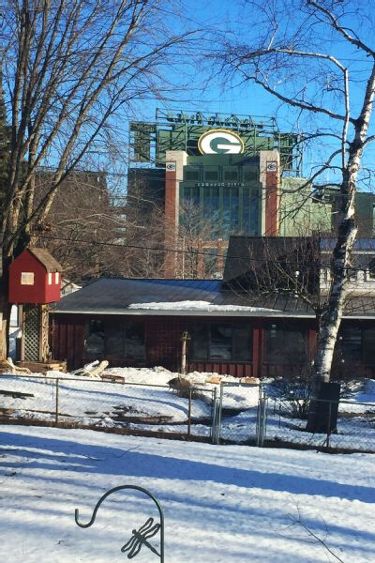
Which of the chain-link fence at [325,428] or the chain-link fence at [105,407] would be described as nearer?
the chain-link fence at [325,428]

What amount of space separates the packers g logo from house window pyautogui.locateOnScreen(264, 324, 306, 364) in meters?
63.7

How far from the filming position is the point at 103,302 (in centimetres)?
2423

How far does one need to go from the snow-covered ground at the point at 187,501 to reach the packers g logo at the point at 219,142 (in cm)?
7654

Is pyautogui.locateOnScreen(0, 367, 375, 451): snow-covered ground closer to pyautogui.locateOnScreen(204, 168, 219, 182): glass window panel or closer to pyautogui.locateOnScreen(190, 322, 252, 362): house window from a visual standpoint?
pyautogui.locateOnScreen(190, 322, 252, 362): house window

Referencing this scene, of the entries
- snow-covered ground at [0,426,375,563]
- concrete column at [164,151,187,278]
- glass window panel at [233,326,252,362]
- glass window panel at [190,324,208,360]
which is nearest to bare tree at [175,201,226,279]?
concrete column at [164,151,187,278]

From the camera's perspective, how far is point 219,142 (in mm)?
85125

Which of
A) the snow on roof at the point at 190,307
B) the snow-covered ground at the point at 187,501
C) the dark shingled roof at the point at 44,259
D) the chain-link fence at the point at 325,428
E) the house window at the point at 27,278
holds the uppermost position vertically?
the dark shingled roof at the point at 44,259

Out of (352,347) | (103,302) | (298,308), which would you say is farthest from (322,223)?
(103,302)

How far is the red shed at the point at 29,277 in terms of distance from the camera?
1681 centimetres

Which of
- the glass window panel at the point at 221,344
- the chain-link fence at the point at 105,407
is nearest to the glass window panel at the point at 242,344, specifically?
the glass window panel at the point at 221,344

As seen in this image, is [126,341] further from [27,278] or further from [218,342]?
[27,278]

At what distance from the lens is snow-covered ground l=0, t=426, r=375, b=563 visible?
18.3 ft

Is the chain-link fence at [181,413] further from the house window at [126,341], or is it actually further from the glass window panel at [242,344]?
the house window at [126,341]

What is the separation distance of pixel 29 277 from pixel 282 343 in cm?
980
